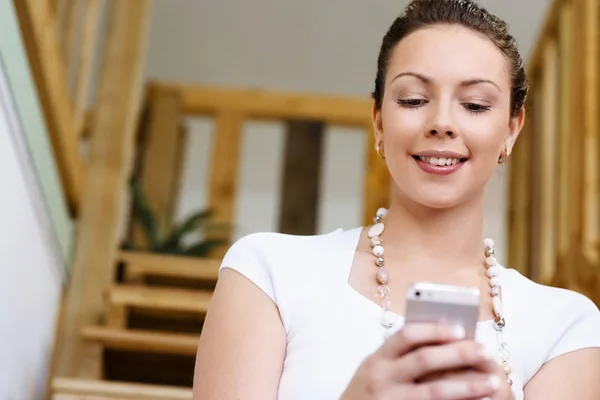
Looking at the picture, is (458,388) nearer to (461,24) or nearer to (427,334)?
(427,334)

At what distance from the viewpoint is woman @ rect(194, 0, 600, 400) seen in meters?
0.88

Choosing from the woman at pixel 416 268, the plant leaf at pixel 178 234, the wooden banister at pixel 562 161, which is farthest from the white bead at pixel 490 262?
the plant leaf at pixel 178 234

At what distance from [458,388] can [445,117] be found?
312 mm

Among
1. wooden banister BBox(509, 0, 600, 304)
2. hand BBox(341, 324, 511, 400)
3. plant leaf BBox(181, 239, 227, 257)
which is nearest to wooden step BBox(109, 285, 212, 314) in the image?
plant leaf BBox(181, 239, 227, 257)

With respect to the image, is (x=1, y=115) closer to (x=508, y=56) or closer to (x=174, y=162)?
(x=508, y=56)

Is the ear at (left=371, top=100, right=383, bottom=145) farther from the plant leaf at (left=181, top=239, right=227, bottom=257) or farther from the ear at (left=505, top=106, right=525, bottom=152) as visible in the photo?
the plant leaf at (left=181, top=239, right=227, bottom=257)

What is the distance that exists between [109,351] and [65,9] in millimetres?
946

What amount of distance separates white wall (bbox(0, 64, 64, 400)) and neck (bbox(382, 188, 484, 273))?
98 centimetres

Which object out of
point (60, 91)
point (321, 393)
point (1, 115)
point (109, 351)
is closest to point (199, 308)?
point (109, 351)

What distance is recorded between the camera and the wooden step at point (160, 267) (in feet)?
A: 8.02

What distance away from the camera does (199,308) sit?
225 centimetres

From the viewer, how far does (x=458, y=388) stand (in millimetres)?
714

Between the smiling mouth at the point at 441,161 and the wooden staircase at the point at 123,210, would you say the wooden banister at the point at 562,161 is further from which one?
the smiling mouth at the point at 441,161

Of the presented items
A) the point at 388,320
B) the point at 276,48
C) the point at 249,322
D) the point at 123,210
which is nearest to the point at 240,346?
the point at 249,322
